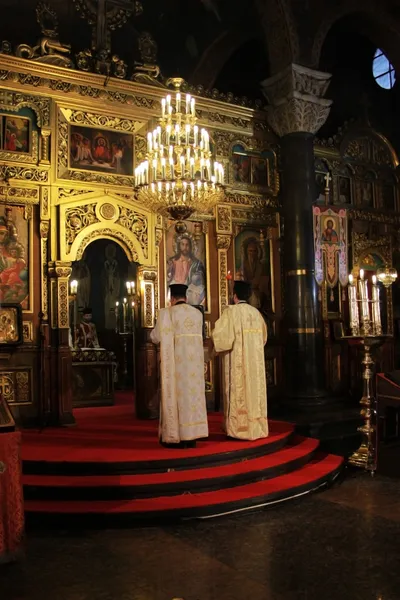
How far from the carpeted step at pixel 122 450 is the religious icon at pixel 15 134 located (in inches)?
173

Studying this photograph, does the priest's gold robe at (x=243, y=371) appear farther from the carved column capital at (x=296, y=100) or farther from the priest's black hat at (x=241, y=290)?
the carved column capital at (x=296, y=100)

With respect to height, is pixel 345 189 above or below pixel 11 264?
above

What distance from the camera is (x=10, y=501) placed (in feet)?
14.8

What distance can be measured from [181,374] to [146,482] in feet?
5.02

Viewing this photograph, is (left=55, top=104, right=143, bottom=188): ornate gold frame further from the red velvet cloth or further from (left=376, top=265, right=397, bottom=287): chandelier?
the red velvet cloth

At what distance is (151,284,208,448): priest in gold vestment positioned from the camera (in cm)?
695

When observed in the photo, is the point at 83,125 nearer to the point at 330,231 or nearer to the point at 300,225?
the point at 300,225

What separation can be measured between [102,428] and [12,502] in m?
4.11

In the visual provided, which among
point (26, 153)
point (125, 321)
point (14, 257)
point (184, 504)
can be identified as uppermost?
point (26, 153)

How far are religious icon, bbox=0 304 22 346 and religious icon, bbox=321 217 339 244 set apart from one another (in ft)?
20.4

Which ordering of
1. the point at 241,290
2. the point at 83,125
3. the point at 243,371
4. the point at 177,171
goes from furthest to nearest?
1. the point at 83,125
2. the point at 177,171
3. the point at 241,290
4. the point at 243,371

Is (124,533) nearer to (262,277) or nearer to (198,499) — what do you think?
(198,499)

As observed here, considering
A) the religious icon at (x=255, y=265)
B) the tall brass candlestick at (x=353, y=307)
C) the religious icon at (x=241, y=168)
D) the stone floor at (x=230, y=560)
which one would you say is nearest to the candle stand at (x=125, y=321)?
the religious icon at (x=255, y=265)

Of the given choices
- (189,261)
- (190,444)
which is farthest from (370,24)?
(190,444)
